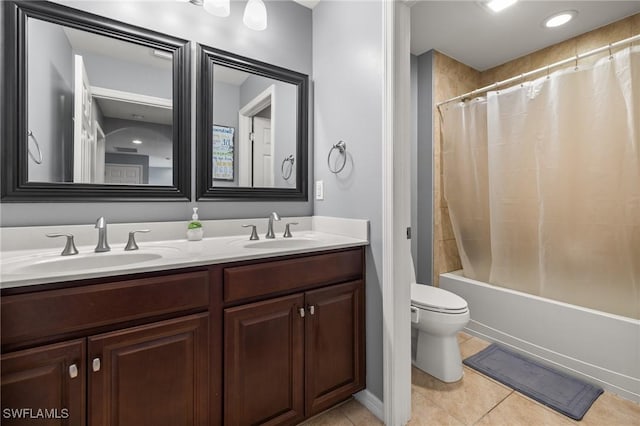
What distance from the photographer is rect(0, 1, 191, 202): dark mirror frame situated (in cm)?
117

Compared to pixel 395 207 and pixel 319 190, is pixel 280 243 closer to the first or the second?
pixel 319 190

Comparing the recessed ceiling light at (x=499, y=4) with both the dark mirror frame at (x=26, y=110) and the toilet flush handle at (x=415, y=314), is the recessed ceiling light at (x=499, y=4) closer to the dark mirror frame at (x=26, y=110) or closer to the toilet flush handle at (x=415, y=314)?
the dark mirror frame at (x=26, y=110)

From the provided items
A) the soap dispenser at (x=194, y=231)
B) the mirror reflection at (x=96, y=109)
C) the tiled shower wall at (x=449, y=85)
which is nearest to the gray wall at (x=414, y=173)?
the tiled shower wall at (x=449, y=85)

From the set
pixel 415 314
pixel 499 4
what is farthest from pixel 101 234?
pixel 499 4

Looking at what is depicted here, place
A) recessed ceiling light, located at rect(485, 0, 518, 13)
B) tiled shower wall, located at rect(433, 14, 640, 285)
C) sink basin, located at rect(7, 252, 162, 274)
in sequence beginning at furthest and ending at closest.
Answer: tiled shower wall, located at rect(433, 14, 640, 285)
recessed ceiling light, located at rect(485, 0, 518, 13)
sink basin, located at rect(7, 252, 162, 274)

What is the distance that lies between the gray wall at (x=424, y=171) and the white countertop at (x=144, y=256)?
Answer: 119 centimetres

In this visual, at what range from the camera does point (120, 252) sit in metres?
1.24

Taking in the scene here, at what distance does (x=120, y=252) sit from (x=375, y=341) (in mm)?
1271

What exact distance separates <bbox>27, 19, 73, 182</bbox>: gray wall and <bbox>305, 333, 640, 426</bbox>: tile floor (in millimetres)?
1688

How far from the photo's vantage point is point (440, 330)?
5.52ft

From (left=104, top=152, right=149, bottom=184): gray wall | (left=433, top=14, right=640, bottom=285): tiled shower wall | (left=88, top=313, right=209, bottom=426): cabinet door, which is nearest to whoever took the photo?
(left=88, top=313, right=209, bottom=426): cabinet door

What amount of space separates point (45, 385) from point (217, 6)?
1643 millimetres

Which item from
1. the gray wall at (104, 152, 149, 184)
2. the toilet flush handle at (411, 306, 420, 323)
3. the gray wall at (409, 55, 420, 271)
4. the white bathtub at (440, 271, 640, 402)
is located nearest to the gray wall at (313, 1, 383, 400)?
the toilet flush handle at (411, 306, 420, 323)

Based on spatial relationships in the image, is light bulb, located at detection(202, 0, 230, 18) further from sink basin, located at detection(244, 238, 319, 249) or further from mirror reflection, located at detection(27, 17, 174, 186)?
sink basin, located at detection(244, 238, 319, 249)
